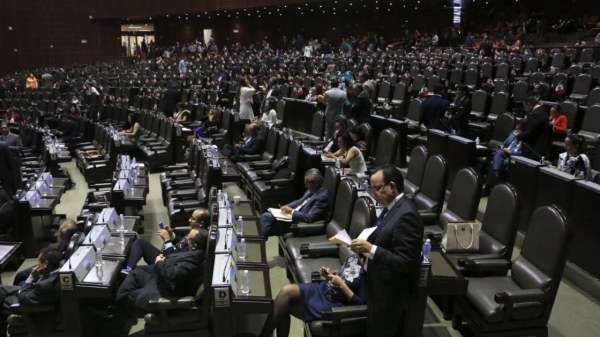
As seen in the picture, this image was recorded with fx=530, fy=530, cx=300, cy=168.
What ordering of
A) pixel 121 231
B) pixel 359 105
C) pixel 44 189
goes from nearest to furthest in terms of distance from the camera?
pixel 121 231
pixel 44 189
pixel 359 105

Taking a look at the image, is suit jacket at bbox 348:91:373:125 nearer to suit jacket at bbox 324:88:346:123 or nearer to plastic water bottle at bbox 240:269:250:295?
suit jacket at bbox 324:88:346:123

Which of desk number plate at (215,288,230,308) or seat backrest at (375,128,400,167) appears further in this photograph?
seat backrest at (375,128,400,167)

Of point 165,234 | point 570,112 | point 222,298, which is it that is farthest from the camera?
point 570,112

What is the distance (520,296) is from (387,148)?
10.7ft

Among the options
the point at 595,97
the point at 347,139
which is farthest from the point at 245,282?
the point at 595,97

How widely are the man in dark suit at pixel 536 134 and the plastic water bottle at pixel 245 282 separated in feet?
13.4

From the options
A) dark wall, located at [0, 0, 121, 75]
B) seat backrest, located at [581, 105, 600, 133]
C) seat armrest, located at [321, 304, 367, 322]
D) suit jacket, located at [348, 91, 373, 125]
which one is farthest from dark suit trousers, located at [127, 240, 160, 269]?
dark wall, located at [0, 0, 121, 75]

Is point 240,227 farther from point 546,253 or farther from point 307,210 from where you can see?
point 546,253

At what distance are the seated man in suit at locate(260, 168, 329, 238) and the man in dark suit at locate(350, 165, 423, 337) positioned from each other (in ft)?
6.30

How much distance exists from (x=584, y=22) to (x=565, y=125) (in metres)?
15.8

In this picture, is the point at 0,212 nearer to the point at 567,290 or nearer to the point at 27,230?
the point at 27,230

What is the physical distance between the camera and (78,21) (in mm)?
29531

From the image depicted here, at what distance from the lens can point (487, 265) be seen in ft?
12.7

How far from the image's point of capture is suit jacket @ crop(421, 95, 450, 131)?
25.3ft
